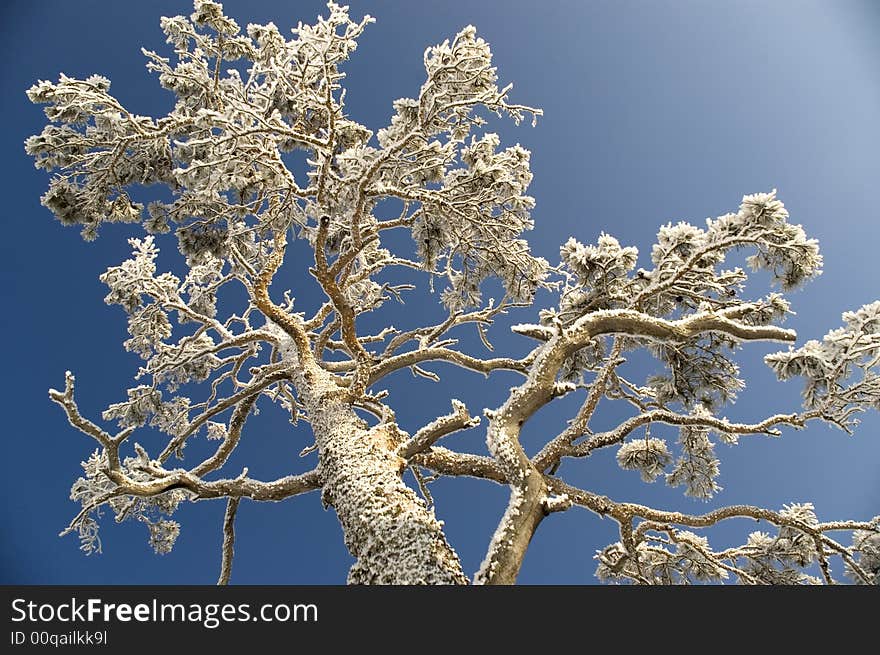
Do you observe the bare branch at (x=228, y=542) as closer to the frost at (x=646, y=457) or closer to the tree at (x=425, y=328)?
the tree at (x=425, y=328)

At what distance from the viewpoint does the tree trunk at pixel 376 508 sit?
12.9 ft

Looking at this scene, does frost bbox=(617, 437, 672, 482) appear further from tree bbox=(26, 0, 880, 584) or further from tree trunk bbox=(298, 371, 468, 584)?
tree trunk bbox=(298, 371, 468, 584)

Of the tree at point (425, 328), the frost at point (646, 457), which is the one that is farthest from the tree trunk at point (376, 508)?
the frost at point (646, 457)

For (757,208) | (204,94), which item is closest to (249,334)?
(204,94)

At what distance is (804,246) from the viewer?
598cm

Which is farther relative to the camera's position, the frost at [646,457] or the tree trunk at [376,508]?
the frost at [646,457]

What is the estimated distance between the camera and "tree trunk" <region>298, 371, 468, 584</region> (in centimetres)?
392

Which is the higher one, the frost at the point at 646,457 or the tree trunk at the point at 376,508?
the frost at the point at 646,457

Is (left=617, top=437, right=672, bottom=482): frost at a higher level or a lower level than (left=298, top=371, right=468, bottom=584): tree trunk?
higher

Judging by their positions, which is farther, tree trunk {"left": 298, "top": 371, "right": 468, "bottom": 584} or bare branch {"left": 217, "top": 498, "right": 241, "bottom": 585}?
bare branch {"left": 217, "top": 498, "right": 241, "bottom": 585}

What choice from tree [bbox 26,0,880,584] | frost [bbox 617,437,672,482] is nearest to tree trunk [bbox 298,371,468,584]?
tree [bbox 26,0,880,584]

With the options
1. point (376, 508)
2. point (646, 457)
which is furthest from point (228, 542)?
point (646, 457)

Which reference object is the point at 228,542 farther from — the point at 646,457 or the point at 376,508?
the point at 646,457
